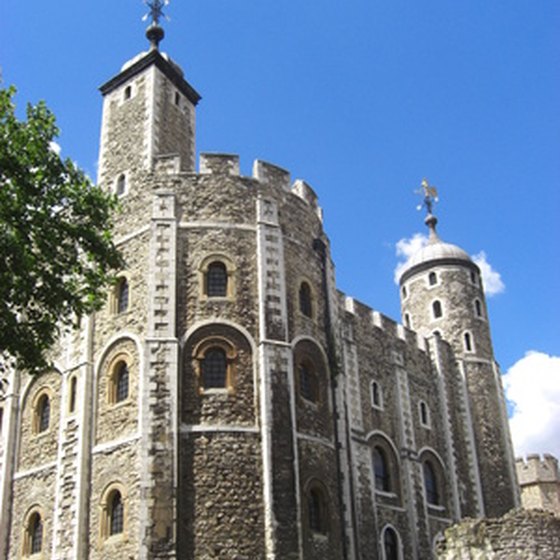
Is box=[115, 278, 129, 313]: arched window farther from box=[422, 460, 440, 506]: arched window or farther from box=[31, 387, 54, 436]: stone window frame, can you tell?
box=[422, 460, 440, 506]: arched window

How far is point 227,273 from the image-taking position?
73.2ft

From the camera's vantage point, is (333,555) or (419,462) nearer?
(333,555)

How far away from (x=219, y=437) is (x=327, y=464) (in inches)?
130

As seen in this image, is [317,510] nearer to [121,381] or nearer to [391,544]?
[121,381]

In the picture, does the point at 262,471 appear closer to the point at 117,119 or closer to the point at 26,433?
the point at 26,433

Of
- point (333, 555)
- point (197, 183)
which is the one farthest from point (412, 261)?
point (333, 555)

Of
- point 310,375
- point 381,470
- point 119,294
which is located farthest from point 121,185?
point 381,470

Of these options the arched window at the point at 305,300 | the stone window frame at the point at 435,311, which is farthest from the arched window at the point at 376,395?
the stone window frame at the point at 435,311

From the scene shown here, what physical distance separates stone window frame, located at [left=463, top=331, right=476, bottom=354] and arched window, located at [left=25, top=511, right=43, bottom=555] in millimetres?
19559

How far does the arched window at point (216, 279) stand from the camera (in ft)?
72.5

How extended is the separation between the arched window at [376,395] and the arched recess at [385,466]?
1.04 m

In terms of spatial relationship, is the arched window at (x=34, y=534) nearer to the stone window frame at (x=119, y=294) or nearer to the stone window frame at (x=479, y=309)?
the stone window frame at (x=119, y=294)

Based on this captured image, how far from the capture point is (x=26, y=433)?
2352 cm

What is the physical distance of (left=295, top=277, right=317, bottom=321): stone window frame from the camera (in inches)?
915
